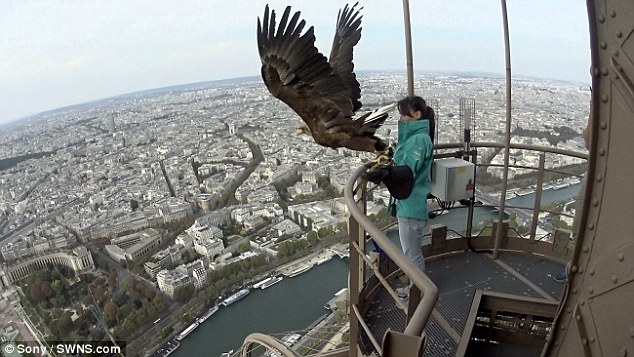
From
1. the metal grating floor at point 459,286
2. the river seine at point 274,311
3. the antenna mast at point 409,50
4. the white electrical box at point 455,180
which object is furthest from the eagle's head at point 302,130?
the river seine at point 274,311

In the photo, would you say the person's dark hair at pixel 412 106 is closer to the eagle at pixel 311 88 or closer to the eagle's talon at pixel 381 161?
the eagle's talon at pixel 381 161

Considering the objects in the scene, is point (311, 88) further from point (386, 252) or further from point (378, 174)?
point (386, 252)

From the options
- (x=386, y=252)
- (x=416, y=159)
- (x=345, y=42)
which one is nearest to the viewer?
(x=386, y=252)

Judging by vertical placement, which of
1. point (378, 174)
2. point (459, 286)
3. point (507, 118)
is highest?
point (507, 118)

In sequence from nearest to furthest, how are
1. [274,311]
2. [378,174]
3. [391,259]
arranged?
[391,259] → [378,174] → [274,311]

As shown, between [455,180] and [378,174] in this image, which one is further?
[455,180]

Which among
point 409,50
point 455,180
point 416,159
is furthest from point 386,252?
point 455,180

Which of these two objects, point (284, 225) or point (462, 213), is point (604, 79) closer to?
point (462, 213)
